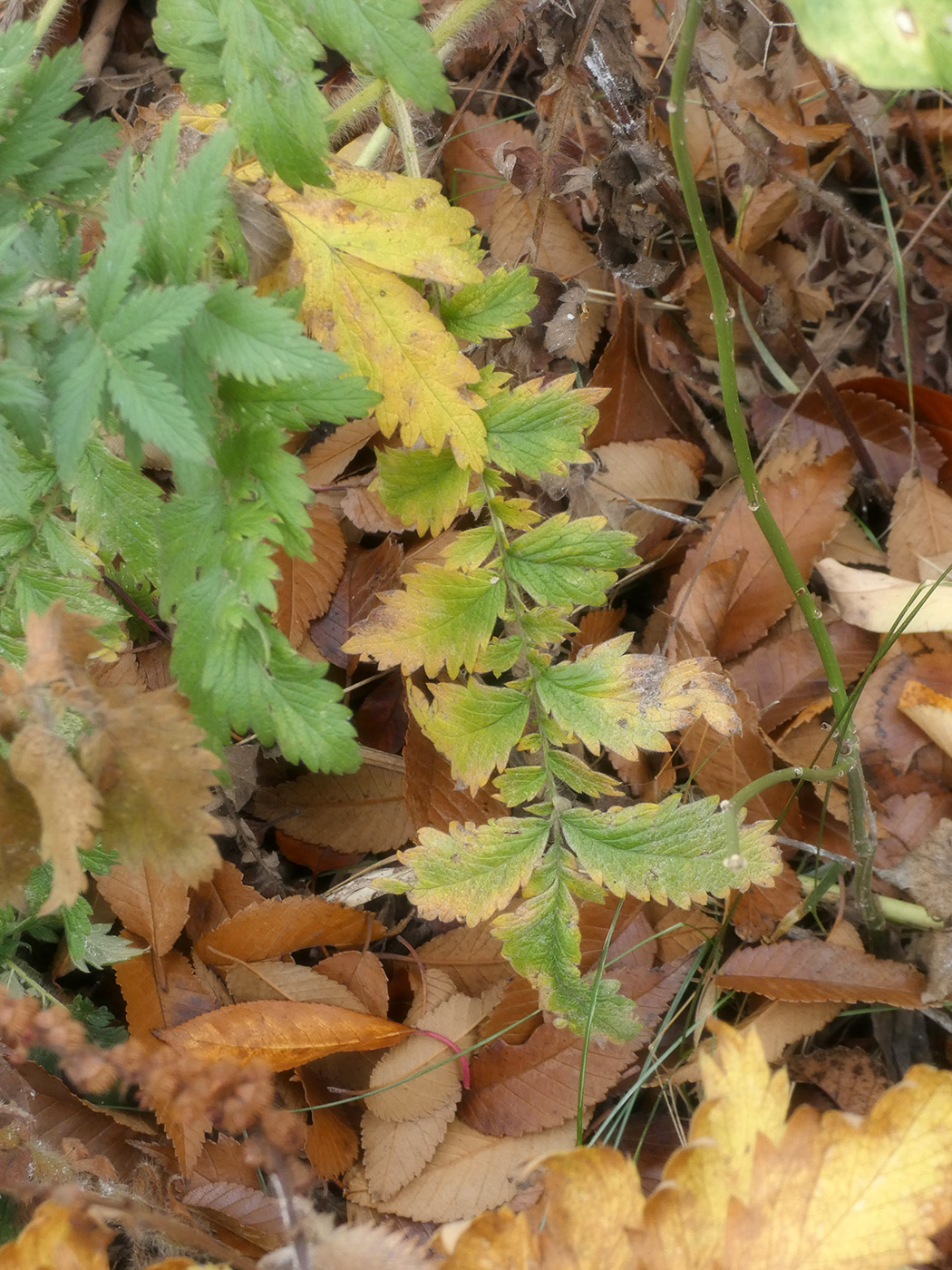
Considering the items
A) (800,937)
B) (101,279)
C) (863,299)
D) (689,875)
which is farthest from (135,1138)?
(863,299)

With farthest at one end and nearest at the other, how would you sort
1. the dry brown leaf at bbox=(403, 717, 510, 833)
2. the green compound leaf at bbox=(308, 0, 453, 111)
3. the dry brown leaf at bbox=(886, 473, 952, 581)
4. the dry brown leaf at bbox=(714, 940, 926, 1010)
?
the dry brown leaf at bbox=(886, 473, 952, 581) → the dry brown leaf at bbox=(403, 717, 510, 833) → the dry brown leaf at bbox=(714, 940, 926, 1010) → the green compound leaf at bbox=(308, 0, 453, 111)

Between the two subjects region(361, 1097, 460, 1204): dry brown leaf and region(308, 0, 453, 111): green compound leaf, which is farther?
region(361, 1097, 460, 1204): dry brown leaf

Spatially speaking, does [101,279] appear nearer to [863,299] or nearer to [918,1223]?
[918,1223]

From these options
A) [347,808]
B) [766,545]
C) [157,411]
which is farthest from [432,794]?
[157,411]

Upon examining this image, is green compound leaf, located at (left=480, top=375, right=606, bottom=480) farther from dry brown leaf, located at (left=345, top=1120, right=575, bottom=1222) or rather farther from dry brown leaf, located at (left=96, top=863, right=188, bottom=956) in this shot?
dry brown leaf, located at (left=345, top=1120, right=575, bottom=1222)

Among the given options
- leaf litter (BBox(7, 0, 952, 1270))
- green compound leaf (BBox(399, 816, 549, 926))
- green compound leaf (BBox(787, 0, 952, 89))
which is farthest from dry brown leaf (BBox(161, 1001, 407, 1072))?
green compound leaf (BBox(787, 0, 952, 89))

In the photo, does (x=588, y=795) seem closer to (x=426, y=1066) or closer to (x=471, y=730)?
(x=471, y=730)

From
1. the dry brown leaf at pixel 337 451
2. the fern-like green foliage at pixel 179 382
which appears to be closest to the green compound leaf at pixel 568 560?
the fern-like green foliage at pixel 179 382
